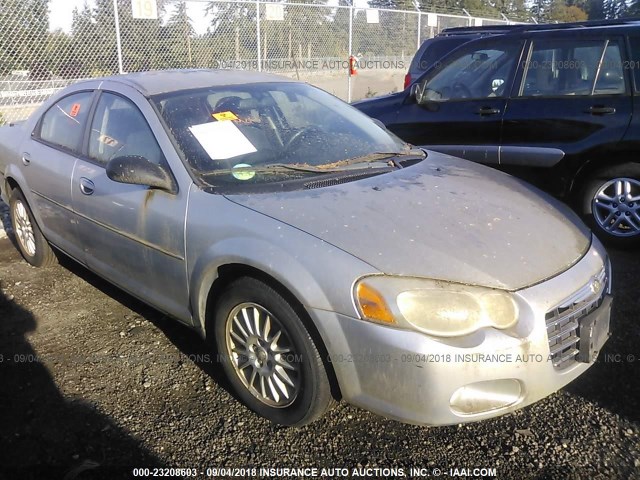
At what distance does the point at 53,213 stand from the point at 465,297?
3.00 meters

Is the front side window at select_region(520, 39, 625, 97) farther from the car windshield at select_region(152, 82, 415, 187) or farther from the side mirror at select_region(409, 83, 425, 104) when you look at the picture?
the car windshield at select_region(152, 82, 415, 187)

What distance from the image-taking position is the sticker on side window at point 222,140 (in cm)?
304

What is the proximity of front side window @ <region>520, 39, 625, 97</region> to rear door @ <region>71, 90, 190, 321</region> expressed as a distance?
344 centimetres

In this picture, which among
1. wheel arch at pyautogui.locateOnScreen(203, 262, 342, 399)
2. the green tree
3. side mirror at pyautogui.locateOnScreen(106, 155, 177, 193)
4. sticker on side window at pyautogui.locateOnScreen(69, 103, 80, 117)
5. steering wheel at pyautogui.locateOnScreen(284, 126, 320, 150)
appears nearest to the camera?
wheel arch at pyautogui.locateOnScreen(203, 262, 342, 399)

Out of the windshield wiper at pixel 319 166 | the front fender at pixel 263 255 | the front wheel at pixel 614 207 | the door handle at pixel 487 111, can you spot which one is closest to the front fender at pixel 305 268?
the front fender at pixel 263 255

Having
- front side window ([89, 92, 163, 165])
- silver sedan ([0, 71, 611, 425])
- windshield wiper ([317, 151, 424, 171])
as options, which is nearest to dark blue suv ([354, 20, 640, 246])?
silver sedan ([0, 71, 611, 425])

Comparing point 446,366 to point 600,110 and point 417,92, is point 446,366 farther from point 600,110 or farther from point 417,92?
point 417,92

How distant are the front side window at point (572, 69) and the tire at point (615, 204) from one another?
0.69 meters

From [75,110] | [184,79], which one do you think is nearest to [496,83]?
[184,79]

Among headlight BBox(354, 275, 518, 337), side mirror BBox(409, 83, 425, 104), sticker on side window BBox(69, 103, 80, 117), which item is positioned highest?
side mirror BBox(409, 83, 425, 104)

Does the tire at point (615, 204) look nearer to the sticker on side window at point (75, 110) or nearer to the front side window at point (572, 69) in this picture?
the front side window at point (572, 69)

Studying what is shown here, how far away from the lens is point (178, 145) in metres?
3.01

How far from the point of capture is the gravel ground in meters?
2.45

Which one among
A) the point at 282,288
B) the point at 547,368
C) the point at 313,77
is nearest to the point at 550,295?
the point at 547,368
